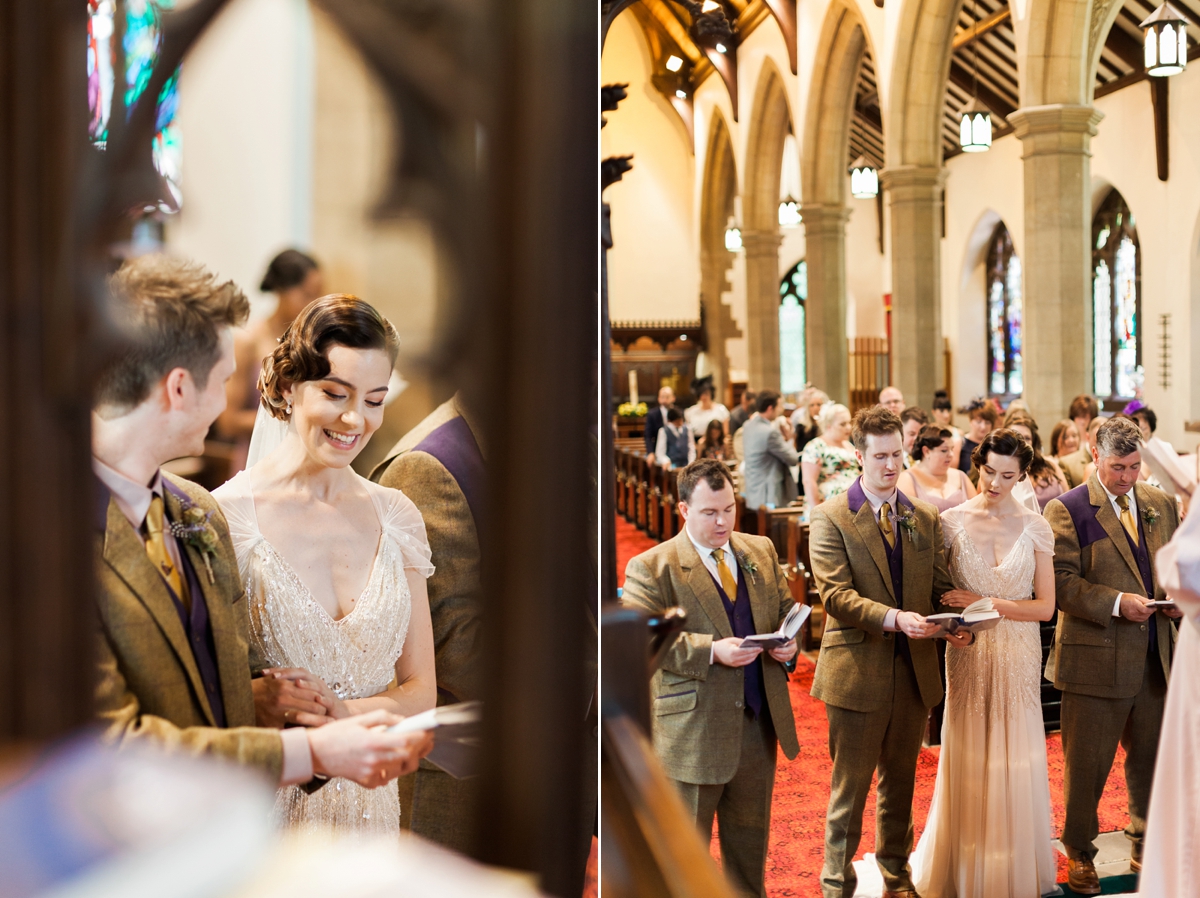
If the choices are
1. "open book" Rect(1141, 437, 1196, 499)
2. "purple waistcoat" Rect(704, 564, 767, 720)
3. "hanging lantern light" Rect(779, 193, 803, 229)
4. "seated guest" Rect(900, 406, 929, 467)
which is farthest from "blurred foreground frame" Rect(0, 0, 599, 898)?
"hanging lantern light" Rect(779, 193, 803, 229)

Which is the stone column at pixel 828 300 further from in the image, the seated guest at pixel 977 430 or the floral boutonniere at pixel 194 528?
the floral boutonniere at pixel 194 528

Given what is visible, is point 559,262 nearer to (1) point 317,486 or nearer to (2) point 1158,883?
(1) point 317,486

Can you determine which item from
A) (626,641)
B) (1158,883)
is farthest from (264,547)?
(1158,883)

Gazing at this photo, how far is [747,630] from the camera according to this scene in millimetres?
2889

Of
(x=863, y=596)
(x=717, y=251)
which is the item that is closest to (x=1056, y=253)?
(x=863, y=596)

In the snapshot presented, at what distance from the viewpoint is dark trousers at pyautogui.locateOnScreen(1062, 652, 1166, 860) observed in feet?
11.4

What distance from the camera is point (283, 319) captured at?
1.60 feet

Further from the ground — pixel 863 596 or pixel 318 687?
pixel 318 687

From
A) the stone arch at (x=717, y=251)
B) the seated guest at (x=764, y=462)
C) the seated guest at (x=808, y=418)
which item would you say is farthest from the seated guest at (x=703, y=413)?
the stone arch at (x=717, y=251)

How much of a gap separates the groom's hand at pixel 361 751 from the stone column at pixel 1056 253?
766cm

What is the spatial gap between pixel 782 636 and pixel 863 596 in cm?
62

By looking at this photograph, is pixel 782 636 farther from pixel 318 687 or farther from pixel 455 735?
pixel 455 735

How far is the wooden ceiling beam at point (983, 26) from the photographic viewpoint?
512 inches

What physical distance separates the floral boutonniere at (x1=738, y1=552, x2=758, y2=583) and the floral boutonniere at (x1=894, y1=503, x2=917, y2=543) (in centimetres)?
61
